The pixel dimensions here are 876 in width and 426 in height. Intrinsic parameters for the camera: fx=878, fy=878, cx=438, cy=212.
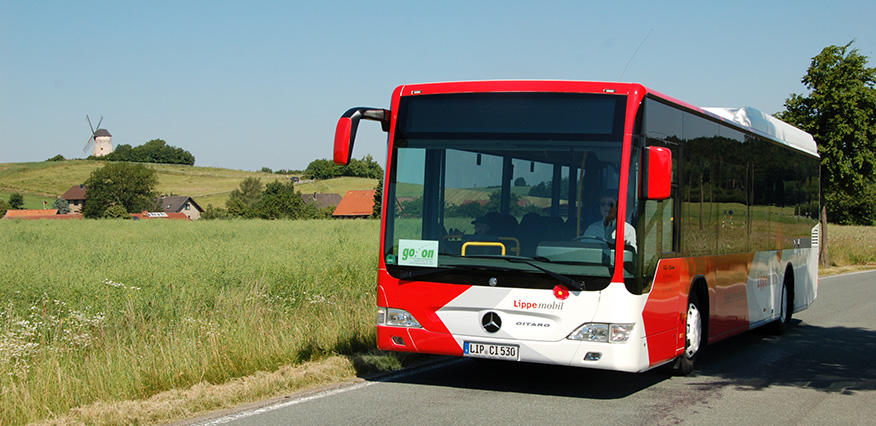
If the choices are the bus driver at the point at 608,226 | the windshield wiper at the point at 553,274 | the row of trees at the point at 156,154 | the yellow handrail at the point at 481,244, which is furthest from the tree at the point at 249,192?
the bus driver at the point at 608,226

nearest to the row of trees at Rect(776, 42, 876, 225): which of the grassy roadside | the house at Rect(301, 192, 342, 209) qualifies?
the grassy roadside

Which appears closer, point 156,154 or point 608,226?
point 608,226

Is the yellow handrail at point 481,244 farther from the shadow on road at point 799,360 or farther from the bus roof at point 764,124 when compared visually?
the bus roof at point 764,124

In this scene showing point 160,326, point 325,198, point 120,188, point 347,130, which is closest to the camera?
point 347,130

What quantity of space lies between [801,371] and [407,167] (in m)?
4.97

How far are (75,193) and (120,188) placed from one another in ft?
61.6

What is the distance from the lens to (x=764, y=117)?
12062 mm

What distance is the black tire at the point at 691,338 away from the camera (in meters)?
8.95

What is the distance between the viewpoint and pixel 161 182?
507 feet

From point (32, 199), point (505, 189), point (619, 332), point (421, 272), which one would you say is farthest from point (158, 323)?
point (32, 199)

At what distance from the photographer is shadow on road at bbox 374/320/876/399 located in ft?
27.6

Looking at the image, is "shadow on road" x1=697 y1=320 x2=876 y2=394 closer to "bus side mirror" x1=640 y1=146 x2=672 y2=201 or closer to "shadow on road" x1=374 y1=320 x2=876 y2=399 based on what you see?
"shadow on road" x1=374 y1=320 x2=876 y2=399

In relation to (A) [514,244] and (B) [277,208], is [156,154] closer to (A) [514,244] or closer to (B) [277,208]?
(B) [277,208]

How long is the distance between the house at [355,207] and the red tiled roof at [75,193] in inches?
1638
